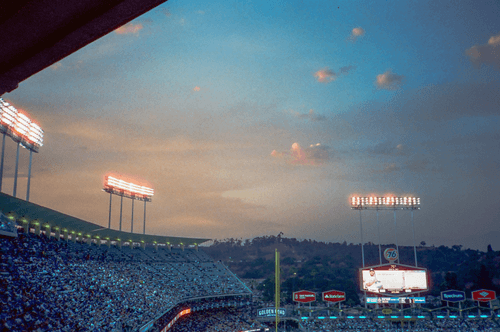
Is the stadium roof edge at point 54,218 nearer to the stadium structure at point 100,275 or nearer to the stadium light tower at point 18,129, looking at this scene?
the stadium structure at point 100,275

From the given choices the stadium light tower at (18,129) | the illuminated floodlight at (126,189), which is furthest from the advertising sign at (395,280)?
the stadium light tower at (18,129)

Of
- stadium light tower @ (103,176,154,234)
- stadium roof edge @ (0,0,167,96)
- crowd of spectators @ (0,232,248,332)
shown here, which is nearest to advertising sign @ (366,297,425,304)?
crowd of spectators @ (0,232,248,332)

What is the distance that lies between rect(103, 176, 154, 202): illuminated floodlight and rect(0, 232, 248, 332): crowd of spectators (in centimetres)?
778

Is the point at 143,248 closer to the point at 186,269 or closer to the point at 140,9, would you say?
the point at 186,269

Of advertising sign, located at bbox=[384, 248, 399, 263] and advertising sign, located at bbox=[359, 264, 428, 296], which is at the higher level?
advertising sign, located at bbox=[384, 248, 399, 263]

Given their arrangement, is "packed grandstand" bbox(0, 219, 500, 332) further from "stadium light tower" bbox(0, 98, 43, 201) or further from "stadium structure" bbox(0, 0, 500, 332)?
"stadium light tower" bbox(0, 98, 43, 201)

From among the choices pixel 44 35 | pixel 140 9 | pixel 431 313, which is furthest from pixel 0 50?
pixel 431 313

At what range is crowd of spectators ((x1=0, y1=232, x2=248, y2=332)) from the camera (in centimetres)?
2203

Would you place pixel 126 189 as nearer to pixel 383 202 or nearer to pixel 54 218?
pixel 54 218

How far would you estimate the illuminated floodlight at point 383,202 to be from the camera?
57156 millimetres

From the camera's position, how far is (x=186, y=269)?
52.0 meters

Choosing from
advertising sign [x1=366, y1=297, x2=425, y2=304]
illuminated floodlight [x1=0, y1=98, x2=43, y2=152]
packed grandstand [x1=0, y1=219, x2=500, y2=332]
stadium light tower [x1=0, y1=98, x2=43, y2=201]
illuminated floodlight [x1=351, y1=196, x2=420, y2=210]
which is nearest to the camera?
packed grandstand [x1=0, y1=219, x2=500, y2=332]

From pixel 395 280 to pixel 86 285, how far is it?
3705 cm

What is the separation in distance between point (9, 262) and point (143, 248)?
27.6 meters
